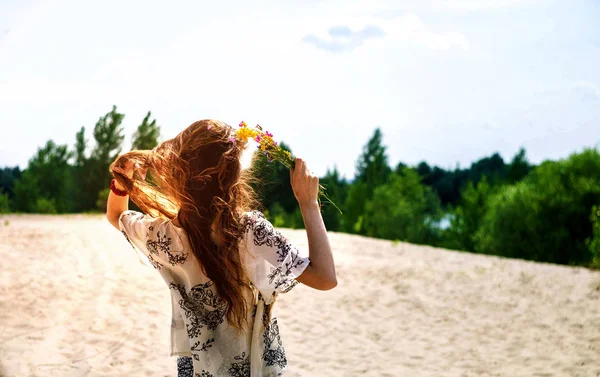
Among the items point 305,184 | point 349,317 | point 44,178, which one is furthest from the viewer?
point 44,178

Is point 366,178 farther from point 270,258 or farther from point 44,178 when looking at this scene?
point 270,258

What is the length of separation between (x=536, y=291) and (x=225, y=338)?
8320 millimetres

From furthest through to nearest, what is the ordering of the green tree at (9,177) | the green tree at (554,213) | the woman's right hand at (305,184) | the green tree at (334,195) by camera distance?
the green tree at (334,195) → the green tree at (9,177) → the green tree at (554,213) → the woman's right hand at (305,184)

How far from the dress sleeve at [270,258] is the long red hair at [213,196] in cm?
5

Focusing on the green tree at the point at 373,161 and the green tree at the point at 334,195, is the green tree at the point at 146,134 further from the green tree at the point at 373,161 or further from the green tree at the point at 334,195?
the green tree at the point at 373,161

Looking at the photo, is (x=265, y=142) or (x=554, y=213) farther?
(x=554, y=213)

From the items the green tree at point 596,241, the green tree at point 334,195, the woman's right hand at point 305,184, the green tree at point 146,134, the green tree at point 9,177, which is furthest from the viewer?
the green tree at point 334,195

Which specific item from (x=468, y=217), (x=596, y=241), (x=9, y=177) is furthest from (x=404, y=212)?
(x=9, y=177)

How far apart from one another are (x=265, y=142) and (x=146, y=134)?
18.9 m

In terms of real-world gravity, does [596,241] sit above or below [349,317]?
above

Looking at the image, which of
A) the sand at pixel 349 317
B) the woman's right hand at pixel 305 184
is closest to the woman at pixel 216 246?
the woman's right hand at pixel 305 184

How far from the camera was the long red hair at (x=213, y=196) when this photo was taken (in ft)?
6.53

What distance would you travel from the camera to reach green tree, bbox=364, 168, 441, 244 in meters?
27.5

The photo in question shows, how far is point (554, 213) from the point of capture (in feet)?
52.5
